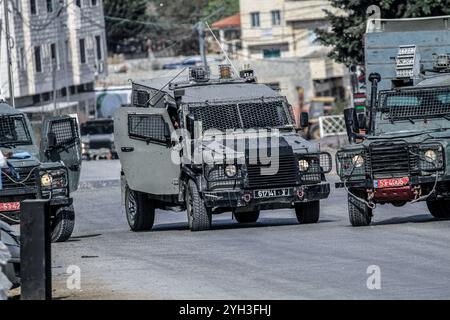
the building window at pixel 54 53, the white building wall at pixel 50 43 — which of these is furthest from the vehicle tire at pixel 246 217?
the building window at pixel 54 53

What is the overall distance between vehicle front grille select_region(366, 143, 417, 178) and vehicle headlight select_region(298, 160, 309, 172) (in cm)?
127

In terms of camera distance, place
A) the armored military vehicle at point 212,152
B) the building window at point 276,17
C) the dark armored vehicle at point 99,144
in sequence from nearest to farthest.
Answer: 1. the armored military vehicle at point 212,152
2. the dark armored vehicle at point 99,144
3. the building window at point 276,17

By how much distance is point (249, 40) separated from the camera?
316 feet

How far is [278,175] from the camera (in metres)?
21.8

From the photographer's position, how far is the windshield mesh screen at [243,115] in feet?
75.1

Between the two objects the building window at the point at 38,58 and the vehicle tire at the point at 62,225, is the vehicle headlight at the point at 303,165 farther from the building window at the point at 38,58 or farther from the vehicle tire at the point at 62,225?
the building window at the point at 38,58

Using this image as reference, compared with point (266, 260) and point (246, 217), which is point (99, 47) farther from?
point (266, 260)

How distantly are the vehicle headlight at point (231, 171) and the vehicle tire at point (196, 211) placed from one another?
59 centimetres

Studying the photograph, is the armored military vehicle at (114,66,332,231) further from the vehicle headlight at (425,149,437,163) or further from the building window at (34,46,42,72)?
the building window at (34,46,42,72)

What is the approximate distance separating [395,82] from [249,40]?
73007 millimetres

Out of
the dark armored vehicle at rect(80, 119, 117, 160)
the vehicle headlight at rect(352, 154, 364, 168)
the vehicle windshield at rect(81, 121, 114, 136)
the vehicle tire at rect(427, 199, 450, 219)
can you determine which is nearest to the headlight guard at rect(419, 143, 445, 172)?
the vehicle headlight at rect(352, 154, 364, 168)

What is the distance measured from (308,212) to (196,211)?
2.06 meters

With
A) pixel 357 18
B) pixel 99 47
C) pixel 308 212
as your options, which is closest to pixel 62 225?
pixel 308 212
